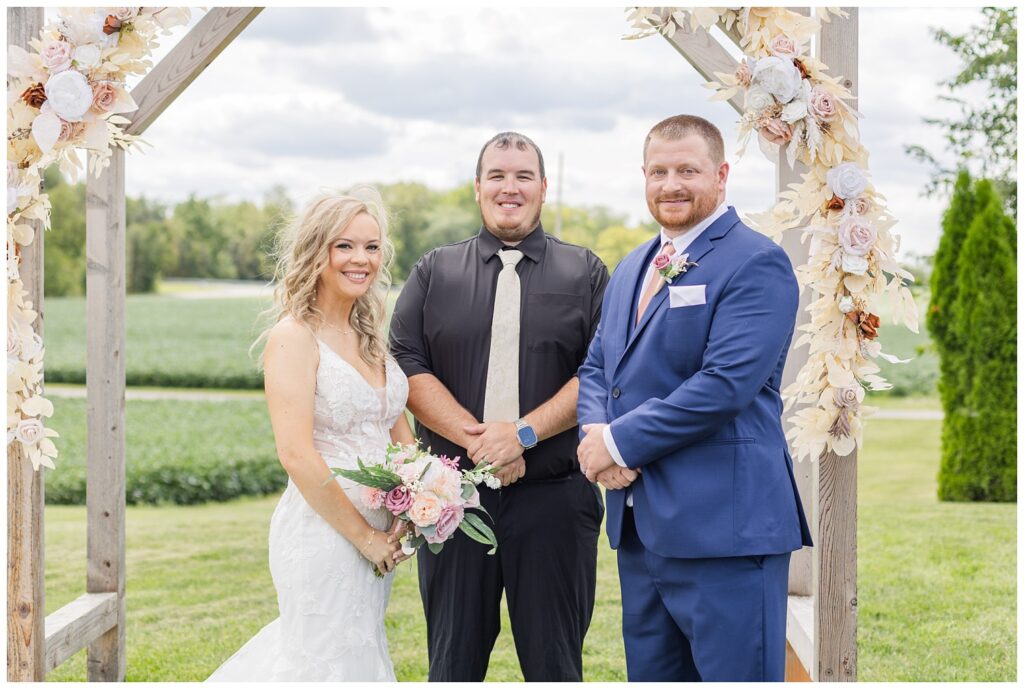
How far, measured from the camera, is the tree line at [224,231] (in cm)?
2247

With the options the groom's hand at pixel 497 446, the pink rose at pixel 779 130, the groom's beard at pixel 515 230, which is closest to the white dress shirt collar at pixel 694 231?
the pink rose at pixel 779 130

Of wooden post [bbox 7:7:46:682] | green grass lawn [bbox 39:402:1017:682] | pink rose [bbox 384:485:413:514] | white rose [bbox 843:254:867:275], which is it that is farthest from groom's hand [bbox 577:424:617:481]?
green grass lawn [bbox 39:402:1017:682]

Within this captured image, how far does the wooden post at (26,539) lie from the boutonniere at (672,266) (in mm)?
1915

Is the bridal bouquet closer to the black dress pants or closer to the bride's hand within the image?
the bride's hand

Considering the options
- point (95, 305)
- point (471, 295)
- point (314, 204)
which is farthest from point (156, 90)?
point (471, 295)

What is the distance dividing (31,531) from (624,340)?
6.41ft

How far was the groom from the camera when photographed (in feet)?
8.65

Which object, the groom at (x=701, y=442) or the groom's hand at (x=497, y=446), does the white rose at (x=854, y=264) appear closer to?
the groom at (x=701, y=442)

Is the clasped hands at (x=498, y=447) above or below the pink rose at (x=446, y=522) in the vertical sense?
above

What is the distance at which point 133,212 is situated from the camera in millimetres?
26656

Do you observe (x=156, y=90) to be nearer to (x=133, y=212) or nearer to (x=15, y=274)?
(x=15, y=274)

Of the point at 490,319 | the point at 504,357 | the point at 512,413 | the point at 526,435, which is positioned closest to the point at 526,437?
the point at 526,435

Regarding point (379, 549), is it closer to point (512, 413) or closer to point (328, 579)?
point (328, 579)

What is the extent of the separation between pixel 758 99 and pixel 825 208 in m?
0.39
